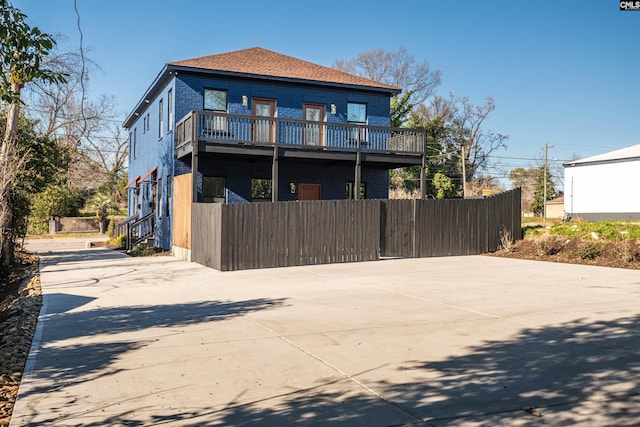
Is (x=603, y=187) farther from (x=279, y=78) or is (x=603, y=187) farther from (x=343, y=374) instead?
(x=343, y=374)

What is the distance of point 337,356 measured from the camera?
5.46 meters

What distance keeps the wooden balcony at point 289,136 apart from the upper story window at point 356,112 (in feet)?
2.52

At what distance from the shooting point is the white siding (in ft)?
126

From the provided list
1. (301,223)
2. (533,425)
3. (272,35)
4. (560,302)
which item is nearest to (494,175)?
(272,35)

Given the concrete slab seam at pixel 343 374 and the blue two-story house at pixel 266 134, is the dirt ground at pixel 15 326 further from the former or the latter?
the blue two-story house at pixel 266 134

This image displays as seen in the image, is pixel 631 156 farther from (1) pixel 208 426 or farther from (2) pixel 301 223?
(1) pixel 208 426

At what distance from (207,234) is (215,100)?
7.06 m

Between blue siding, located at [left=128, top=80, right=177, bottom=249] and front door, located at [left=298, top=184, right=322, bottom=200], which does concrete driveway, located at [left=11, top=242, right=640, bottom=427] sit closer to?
blue siding, located at [left=128, top=80, right=177, bottom=249]

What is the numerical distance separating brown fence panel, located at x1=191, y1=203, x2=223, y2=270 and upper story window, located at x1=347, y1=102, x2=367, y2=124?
889 cm

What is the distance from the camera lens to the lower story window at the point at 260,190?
20500mm

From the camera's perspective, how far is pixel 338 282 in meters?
11.4

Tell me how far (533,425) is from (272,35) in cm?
2958

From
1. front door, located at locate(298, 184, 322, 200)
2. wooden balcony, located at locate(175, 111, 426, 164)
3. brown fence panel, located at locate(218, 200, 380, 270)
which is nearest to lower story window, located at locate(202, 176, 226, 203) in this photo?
wooden balcony, located at locate(175, 111, 426, 164)

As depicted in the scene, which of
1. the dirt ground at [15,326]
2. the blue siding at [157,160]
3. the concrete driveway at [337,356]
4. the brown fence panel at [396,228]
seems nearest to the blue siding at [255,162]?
the blue siding at [157,160]
